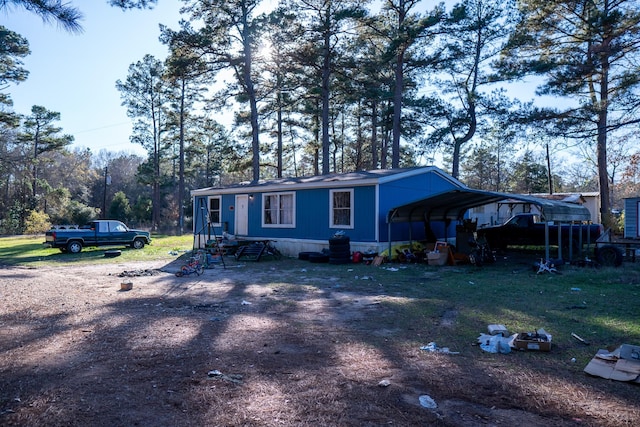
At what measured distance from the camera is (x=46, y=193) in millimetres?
39188

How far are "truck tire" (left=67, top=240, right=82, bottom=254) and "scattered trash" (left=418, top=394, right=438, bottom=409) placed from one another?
18.8 m

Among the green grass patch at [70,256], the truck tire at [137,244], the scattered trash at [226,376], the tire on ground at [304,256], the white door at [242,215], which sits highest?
the white door at [242,215]

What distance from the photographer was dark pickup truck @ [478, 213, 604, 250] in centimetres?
1560

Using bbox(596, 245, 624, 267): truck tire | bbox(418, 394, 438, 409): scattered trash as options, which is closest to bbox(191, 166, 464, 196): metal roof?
bbox(596, 245, 624, 267): truck tire

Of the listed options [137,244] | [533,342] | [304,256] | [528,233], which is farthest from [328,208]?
[533,342]

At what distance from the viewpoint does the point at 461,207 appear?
16031 millimetres

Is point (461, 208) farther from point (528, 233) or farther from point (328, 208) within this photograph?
point (328, 208)

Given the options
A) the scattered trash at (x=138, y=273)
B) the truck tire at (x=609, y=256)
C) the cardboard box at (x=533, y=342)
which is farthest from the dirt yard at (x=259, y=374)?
the truck tire at (x=609, y=256)

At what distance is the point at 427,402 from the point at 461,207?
13.4 meters

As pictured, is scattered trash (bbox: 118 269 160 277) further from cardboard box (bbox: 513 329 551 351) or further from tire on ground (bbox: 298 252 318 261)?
cardboard box (bbox: 513 329 551 351)

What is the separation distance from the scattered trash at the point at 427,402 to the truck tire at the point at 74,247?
1882 cm

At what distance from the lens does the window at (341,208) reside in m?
14.9

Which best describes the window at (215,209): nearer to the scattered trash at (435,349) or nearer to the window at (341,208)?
the window at (341,208)

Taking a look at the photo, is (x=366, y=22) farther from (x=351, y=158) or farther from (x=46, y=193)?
(x=46, y=193)
